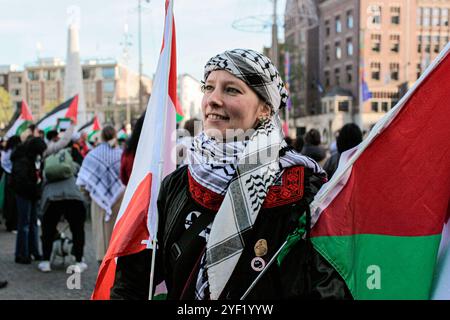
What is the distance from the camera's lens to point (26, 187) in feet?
25.1

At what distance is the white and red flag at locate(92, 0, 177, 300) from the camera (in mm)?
2164

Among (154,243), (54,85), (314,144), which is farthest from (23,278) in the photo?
(54,85)

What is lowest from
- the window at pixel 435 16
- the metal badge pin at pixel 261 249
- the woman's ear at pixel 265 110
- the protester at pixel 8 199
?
the protester at pixel 8 199

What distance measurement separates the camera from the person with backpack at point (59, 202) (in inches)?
277

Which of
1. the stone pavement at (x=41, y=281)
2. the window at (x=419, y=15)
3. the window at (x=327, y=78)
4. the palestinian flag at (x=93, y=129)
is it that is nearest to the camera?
the stone pavement at (x=41, y=281)

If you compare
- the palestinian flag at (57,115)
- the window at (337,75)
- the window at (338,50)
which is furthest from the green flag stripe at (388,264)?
the window at (337,75)

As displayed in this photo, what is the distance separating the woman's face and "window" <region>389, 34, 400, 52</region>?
56.8 m

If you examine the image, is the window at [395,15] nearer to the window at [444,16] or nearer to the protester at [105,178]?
the window at [444,16]

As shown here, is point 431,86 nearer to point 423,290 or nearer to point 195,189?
point 423,290

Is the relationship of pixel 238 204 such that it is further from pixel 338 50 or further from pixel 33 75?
pixel 33 75

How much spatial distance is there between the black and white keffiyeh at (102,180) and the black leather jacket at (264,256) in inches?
184

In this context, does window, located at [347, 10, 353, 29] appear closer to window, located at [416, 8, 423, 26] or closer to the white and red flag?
window, located at [416, 8, 423, 26]

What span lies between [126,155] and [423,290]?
4.54m
